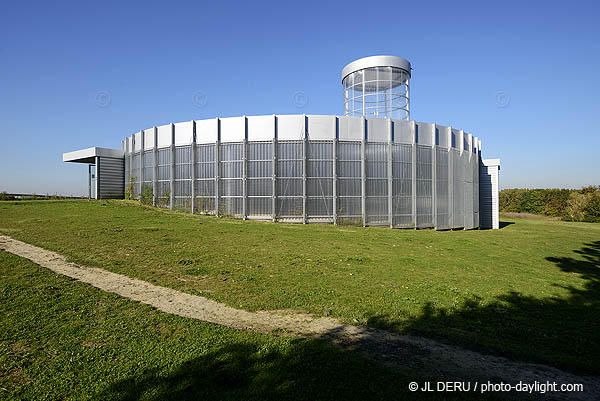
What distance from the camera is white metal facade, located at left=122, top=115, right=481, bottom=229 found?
85.7 feet

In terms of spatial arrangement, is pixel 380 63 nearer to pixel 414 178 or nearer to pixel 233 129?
pixel 414 178

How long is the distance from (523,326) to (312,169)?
64.8 feet

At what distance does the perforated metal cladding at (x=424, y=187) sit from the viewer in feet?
92.1

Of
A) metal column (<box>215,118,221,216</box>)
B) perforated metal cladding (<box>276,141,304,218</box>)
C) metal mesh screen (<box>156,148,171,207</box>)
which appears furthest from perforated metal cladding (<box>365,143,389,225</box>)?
metal mesh screen (<box>156,148,171,207</box>)

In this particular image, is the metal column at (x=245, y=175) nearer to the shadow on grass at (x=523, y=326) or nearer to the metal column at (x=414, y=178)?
the metal column at (x=414, y=178)

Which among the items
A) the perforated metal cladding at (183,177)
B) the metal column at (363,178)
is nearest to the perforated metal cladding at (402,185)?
the metal column at (363,178)

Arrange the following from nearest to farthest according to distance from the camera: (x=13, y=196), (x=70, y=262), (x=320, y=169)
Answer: (x=70, y=262) < (x=320, y=169) < (x=13, y=196)

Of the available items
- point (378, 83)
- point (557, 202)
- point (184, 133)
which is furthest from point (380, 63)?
point (557, 202)

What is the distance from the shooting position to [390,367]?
5.42m

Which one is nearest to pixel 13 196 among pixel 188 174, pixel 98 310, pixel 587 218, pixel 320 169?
pixel 188 174

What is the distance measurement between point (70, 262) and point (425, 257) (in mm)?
13923

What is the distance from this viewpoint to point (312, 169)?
26.1m

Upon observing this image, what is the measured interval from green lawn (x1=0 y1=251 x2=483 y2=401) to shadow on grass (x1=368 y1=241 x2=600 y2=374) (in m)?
2.11

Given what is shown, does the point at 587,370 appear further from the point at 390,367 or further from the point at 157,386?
the point at 157,386
